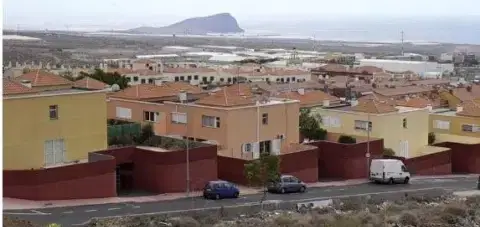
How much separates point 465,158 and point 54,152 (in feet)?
58.6

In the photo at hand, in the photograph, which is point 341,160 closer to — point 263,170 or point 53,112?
point 263,170

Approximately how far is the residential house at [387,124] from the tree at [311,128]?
736 millimetres

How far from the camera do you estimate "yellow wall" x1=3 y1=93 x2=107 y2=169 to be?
22.0m

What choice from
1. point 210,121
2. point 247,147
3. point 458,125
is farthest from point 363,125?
point 210,121

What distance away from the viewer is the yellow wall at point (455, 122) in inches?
1366

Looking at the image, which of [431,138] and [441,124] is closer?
[431,138]

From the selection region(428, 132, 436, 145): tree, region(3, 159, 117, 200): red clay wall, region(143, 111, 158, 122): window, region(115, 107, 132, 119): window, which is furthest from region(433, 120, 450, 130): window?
region(3, 159, 117, 200): red clay wall

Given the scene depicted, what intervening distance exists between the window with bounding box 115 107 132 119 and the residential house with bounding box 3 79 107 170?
5700 millimetres

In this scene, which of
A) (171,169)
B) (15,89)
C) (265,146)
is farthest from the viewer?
(265,146)

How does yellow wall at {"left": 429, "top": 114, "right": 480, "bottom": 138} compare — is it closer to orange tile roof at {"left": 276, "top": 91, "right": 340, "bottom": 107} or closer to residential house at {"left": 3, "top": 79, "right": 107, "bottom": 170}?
orange tile roof at {"left": 276, "top": 91, "right": 340, "bottom": 107}

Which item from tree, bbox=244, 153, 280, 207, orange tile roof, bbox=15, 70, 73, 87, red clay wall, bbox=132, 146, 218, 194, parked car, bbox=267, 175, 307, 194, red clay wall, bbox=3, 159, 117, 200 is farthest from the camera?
orange tile roof, bbox=15, 70, 73, 87

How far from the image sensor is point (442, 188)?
26.1 m

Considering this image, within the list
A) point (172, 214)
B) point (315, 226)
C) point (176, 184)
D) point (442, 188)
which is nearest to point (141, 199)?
point (176, 184)

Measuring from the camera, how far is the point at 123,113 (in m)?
31.0
